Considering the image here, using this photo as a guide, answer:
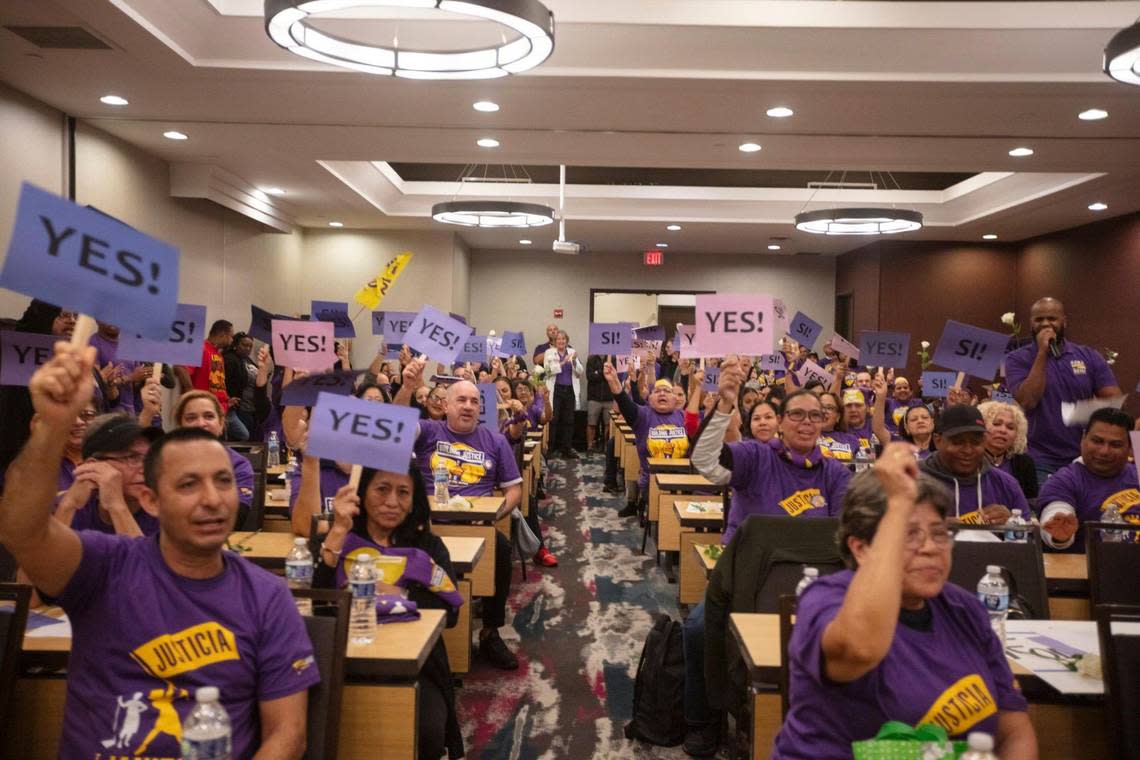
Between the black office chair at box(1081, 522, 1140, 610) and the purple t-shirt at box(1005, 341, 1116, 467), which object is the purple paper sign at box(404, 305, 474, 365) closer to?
the black office chair at box(1081, 522, 1140, 610)

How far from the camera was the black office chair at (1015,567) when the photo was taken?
2.90 metres

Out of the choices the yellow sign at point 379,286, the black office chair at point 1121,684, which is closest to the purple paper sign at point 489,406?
the yellow sign at point 379,286

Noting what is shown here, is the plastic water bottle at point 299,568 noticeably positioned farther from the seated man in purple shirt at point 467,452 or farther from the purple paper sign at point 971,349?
the purple paper sign at point 971,349

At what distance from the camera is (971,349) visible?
500cm

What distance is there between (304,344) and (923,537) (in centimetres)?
338

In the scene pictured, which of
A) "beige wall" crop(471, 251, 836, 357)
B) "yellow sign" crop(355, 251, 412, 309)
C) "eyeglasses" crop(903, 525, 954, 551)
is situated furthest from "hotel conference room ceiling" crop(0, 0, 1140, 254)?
"beige wall" crop(471, 251, 836, 357)

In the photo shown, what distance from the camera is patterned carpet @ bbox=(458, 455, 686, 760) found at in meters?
3.70

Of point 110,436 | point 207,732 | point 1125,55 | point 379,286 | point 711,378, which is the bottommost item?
point 207,732

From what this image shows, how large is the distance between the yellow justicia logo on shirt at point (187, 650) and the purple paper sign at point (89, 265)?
0.65 m

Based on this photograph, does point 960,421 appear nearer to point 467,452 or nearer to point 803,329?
point 467,452

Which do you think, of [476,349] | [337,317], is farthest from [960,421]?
[476,349]

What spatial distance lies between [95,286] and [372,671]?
1174 mm

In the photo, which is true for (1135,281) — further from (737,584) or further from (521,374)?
(737,584)

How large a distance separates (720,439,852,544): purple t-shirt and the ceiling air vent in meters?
4.47
